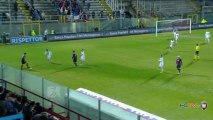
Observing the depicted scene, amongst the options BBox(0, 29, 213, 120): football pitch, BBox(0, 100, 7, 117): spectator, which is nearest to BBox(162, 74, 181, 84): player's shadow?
BBox(0, 29, 213, 120): football pitch

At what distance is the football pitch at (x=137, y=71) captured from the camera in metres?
23.8

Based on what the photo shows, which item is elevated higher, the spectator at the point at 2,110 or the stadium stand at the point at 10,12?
the stadium stand at the point at 10,12

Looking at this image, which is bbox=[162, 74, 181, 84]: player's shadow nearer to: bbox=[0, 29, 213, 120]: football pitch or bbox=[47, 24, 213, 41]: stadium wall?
bbox=[0, 29, 213, 120]: football pitch

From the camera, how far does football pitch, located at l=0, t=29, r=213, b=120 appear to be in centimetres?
2380

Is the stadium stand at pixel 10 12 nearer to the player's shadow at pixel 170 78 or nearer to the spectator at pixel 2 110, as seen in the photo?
the player's shadow at pixel 170 78

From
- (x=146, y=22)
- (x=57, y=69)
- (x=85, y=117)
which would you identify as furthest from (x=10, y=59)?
(x=146, y=22)

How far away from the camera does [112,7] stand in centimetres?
7094

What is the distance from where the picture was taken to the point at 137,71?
32844 mm

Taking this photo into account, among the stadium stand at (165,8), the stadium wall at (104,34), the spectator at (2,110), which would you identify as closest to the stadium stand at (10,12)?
the stadium wall at (104,34)

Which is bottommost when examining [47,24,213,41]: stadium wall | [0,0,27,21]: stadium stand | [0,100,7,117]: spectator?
[0,100,7,117]: spectator

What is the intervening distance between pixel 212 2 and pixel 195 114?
70372 millimetres

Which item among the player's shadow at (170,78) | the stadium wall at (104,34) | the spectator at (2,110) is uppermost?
the stadium wall at (104,34)

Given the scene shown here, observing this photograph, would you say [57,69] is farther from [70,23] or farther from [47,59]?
[70,23]

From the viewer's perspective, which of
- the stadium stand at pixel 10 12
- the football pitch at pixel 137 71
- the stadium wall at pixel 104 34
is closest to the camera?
the football pitch at pixel 137 71
